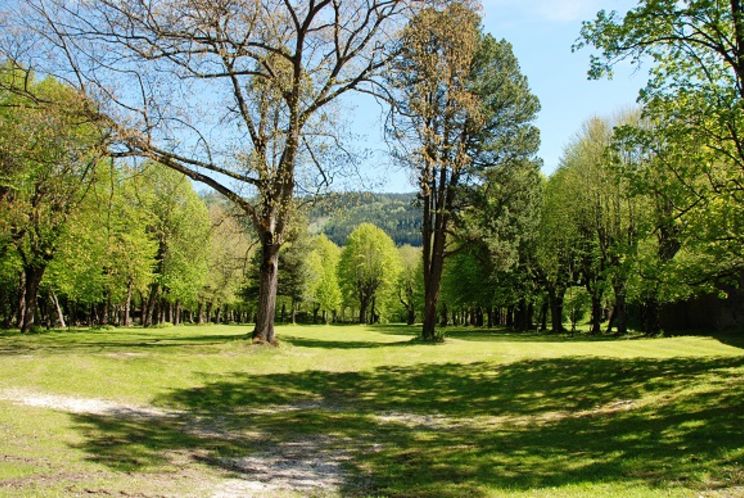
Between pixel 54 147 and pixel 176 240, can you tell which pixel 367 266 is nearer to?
pixel 176 240

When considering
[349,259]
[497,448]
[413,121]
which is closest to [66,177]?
[413,121]

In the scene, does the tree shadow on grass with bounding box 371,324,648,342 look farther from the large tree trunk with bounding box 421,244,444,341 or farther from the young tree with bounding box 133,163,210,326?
the young tree with bounding box 133,163,210,326

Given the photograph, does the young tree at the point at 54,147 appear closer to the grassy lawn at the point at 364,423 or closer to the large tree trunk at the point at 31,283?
the grassy lawn at the point at 364,423

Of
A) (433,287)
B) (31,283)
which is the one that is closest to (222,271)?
(31,283)

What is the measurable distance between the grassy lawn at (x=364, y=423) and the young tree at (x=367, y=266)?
2121 inches

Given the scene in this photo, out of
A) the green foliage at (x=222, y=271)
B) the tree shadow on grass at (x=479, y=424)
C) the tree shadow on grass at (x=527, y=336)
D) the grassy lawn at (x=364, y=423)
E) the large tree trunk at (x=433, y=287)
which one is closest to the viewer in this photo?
the grassy lawn at (x=364, y=423)

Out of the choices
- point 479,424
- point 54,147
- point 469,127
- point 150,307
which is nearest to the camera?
point 479,424

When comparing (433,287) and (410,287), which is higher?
(410,287)

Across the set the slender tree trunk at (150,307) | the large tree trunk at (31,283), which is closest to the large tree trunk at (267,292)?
the large tree trunk at (31,283)

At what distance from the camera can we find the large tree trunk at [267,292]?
874 inches

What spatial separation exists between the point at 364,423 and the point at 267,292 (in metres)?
10.1

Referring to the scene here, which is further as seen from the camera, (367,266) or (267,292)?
(367,266)

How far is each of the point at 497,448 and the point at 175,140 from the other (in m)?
16.1

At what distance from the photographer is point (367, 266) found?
76188 mm
